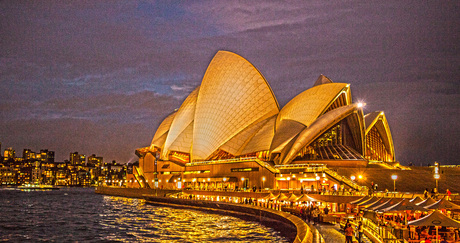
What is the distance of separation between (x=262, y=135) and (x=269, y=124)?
71.6 inches

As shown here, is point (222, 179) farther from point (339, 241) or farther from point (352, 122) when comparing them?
point (339, 241)

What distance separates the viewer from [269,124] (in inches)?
2114

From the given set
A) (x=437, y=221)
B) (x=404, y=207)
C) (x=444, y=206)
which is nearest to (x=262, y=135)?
(x=404, y=207)

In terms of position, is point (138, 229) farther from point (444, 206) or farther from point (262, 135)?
point (262, 135)

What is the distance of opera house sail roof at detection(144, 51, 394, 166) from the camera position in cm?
4775

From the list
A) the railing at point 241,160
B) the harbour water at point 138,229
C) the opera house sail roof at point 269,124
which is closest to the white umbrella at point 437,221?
the harbour water at point 138,229

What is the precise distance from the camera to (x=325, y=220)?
81.3 feet

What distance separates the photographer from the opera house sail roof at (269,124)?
1880 inches

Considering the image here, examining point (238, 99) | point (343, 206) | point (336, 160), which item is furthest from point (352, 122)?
point (343, 206)

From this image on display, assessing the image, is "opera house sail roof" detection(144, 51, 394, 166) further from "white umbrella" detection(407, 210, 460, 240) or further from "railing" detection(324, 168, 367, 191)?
"white umbrella" detection(407, 210, 460, 240)

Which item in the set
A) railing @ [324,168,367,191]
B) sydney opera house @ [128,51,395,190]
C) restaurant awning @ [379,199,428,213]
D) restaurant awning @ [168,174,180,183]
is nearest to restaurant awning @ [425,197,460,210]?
restaurant awning @ [379,199,428,213]

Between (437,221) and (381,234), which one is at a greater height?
(437,221)

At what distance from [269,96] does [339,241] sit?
38.4m

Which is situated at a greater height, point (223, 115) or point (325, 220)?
point (223, 115)
